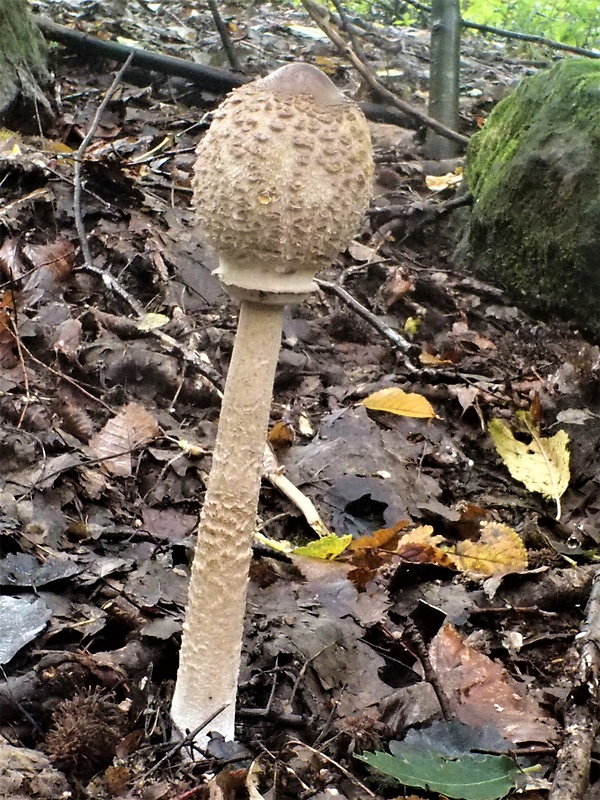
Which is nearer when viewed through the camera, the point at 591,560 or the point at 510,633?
the point at 510,633

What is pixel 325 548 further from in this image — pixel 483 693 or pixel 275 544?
pixel 483 693

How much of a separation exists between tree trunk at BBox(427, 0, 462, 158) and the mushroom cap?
5714 millimetres

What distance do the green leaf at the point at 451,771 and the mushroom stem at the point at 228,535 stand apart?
1.68 ft

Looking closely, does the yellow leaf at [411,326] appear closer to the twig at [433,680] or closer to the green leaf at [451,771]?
the twig at [433,680]

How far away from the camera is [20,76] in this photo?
18.4 ft

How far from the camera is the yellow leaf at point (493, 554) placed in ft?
10.9

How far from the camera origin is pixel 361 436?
12.9ft

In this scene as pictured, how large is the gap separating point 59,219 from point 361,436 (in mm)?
2337

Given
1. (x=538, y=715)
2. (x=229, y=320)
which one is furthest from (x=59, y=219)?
(x=538, y=715)

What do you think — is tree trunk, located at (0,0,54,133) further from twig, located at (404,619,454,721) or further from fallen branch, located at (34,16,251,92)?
twig, located at (404,619,454,721)

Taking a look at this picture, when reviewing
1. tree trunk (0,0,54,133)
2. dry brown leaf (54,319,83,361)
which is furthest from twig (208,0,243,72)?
dry brown leaf (54,319,83,361)

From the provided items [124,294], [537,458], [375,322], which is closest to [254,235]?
[124,294]

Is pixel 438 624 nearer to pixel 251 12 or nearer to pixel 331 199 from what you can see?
pixel 331 199

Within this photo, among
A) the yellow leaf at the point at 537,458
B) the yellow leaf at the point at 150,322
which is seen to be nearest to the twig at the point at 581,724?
the yellow leaf at the point at 537,458
